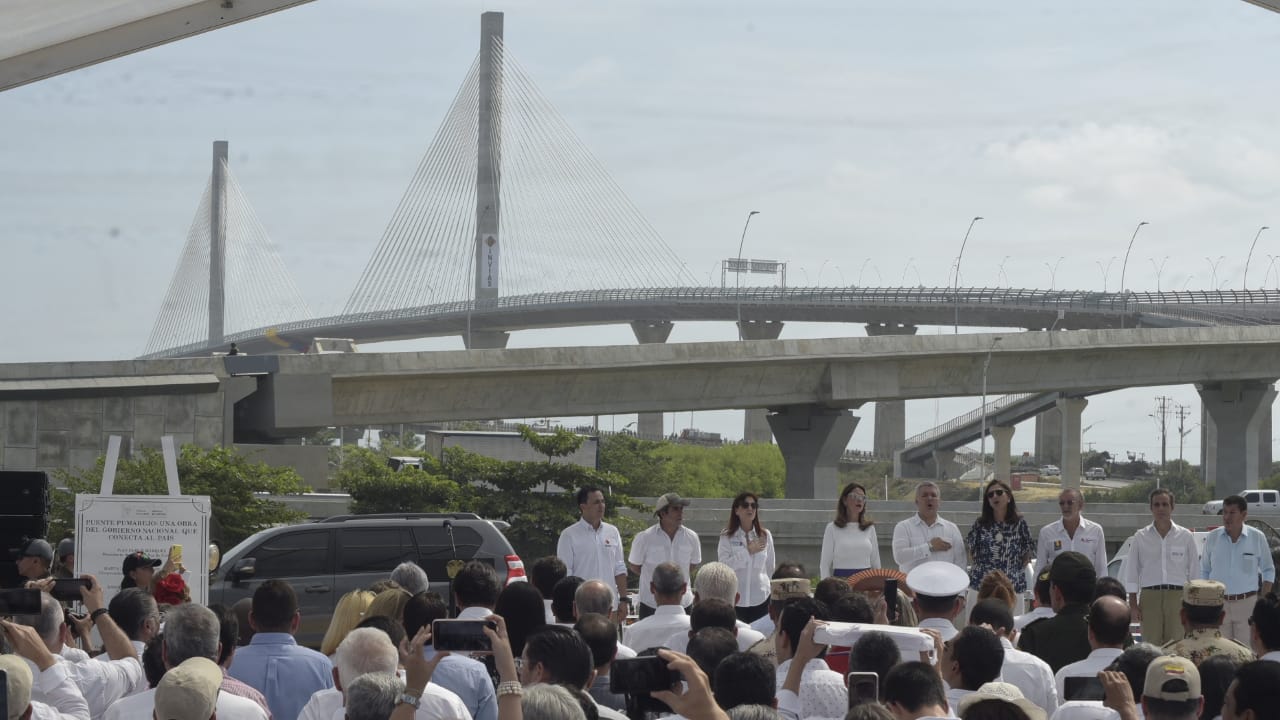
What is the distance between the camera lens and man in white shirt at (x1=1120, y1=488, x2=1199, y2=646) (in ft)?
39.7

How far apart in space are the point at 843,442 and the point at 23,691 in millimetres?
42271

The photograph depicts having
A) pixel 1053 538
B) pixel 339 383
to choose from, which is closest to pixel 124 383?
pixel 339 383

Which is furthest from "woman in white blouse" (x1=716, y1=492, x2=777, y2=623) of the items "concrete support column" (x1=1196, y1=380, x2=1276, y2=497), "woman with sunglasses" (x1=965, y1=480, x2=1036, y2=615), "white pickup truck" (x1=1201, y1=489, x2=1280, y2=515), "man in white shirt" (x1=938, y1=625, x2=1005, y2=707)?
"concrete support column" (x1=1196, y1=380, x2=1276, y2=497)

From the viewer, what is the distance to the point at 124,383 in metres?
31.7

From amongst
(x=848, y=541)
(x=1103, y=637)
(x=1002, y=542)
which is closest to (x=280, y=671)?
(x=1103, y=637)

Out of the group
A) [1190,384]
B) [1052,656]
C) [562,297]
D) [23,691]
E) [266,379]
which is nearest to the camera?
[23,691]

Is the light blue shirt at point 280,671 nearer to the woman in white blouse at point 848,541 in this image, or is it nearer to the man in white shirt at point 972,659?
the man in white shirt at point 972,659

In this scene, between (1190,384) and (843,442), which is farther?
(1190,384)

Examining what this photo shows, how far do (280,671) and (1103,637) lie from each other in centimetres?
373

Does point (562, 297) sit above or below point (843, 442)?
above

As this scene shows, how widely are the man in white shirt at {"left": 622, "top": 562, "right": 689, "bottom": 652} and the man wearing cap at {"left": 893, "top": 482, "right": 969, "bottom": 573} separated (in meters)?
4.09

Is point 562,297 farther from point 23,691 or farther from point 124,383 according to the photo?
point 23,691

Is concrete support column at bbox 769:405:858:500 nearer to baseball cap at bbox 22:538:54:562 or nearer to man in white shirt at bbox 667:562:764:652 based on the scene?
baseball cap at bbox 22:538:54:562

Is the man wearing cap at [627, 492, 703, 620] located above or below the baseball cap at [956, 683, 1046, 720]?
below
